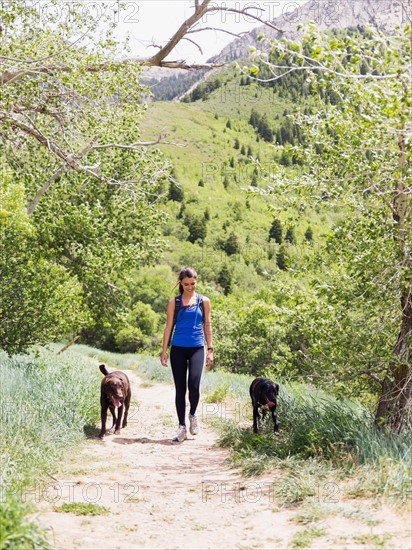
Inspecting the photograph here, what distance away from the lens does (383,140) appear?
613 centimetres

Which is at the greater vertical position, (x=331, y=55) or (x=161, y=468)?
(x=331, y=55)

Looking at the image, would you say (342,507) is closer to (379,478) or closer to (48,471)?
(379,478)

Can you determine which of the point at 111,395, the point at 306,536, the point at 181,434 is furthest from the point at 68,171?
the point at 306,536

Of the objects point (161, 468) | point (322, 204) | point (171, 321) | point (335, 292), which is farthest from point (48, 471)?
point (322, 204)

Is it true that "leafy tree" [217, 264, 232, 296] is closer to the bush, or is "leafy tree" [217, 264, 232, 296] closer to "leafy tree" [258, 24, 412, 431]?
the bush

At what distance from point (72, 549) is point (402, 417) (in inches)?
153

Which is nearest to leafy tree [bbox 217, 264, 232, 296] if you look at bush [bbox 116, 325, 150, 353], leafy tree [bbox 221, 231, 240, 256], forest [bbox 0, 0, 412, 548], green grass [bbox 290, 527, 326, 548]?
leafy tree [bbox 221, 231, 240, 256]

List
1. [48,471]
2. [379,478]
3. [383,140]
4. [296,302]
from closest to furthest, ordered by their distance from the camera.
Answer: [379,478] → [48,471] → [383,140] → [296,302]

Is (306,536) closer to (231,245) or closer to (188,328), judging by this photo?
(188,328)

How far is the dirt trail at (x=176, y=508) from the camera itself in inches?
161

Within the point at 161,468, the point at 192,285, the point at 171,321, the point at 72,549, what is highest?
the point at 192,285

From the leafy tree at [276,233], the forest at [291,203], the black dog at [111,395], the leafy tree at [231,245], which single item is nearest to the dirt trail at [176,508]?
the black dog at [111,395]

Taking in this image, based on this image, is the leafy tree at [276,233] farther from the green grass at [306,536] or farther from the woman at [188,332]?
the green grass at [306,536]

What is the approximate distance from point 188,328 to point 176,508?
9.75 ft
